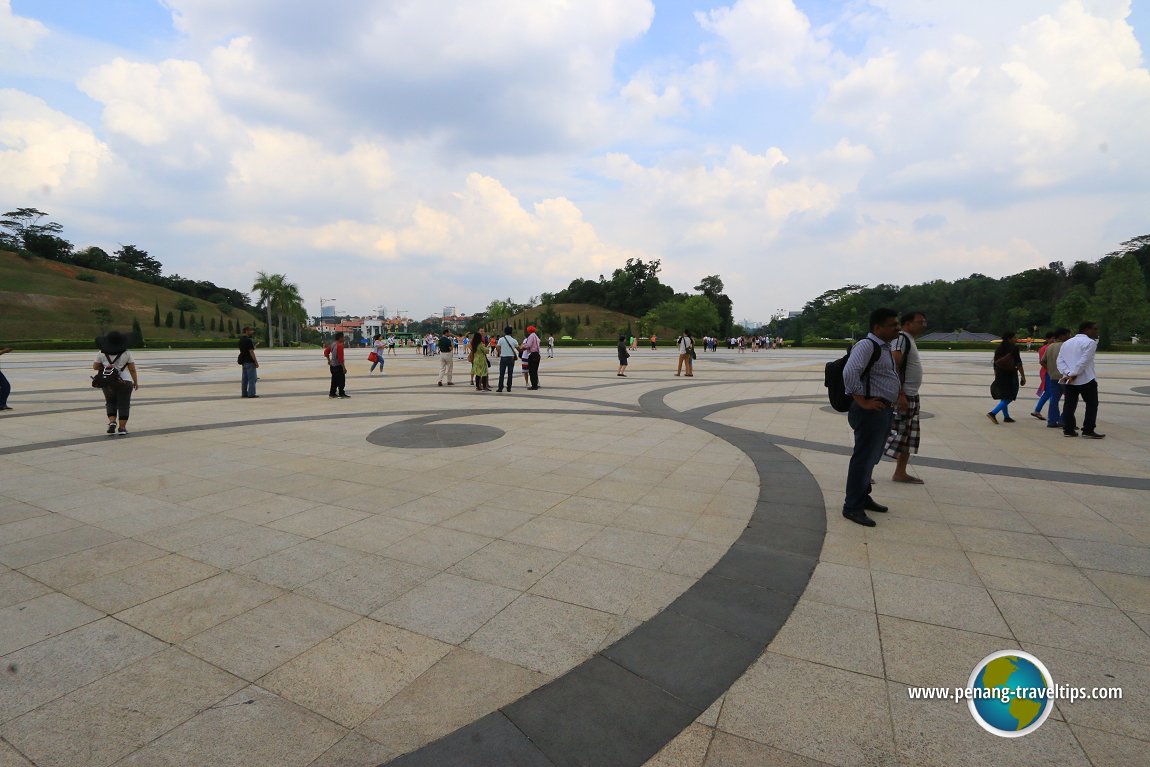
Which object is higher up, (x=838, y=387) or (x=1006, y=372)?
(x=838, y=387)

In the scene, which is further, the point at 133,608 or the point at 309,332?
the point at 309,332

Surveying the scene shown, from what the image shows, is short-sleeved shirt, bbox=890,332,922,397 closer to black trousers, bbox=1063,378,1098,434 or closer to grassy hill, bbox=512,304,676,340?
black trousers, bbox=1063,378,1098,434

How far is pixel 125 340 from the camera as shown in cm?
852

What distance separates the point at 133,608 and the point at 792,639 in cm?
407

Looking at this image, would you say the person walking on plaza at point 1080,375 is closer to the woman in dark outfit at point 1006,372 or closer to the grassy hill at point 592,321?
the woman in dark outfit at point 1006,372

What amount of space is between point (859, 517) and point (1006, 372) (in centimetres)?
733

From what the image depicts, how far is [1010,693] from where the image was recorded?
2.57 metres

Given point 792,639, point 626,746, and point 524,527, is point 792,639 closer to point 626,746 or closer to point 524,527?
point 626,746

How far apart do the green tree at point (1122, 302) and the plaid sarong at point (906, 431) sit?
6988 centimetres

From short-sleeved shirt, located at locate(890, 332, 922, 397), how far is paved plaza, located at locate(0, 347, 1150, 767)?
1.20 m

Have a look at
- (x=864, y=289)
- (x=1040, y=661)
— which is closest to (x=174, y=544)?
(x=1040, y=661)

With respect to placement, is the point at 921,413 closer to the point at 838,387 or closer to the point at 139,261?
the point at 838,387

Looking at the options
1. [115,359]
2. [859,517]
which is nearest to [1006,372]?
[859,517]

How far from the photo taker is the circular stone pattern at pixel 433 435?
8.12 metres
